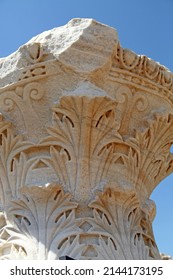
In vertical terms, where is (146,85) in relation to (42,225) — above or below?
above

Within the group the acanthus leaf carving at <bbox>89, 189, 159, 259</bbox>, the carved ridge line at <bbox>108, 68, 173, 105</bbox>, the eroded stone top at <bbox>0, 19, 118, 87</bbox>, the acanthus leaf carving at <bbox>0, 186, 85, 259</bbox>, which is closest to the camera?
the acanthus leaf carving at <bbox>0, 186, 85, 259</bbox>

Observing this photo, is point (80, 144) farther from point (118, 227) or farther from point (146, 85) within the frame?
point (146, 85)

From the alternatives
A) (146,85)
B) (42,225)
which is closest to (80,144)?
(42,225)

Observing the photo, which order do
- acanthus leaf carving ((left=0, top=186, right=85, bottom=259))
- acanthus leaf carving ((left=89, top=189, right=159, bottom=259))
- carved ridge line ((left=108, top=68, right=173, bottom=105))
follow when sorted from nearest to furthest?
acanthus leaf carving ((left=0, top=186, right=85, bottom=259)) → acanthus leaf carving ((left=89, top=189, right=159, bottom=259)) → carved ridge line ((left=108, top=68, right=173, bottom=105))

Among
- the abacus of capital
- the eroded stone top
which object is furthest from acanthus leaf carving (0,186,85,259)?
the eroded stone top

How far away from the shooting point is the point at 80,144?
613 centimetres

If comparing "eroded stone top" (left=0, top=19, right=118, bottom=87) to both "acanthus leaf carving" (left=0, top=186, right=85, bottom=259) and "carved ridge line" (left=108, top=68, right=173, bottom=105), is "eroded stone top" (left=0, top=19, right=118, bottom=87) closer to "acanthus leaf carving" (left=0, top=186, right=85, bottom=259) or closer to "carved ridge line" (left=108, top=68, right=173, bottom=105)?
"carved ridge line" (left=108, top=68, right=173, bottom=105)

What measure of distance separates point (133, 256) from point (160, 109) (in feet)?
6.71

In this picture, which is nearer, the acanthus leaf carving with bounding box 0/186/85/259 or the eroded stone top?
the acanthus leaf carving with bounding box 0/186/85/259

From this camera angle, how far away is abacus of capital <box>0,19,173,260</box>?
5.77m

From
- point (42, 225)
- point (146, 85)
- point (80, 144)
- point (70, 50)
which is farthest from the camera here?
point (146, 85)

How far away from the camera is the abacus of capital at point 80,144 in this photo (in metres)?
5.77

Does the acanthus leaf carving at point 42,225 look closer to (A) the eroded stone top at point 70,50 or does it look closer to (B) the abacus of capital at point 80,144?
(B) the abacus of capital at point 80,144

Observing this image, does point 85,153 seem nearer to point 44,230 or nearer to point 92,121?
point 92,121
